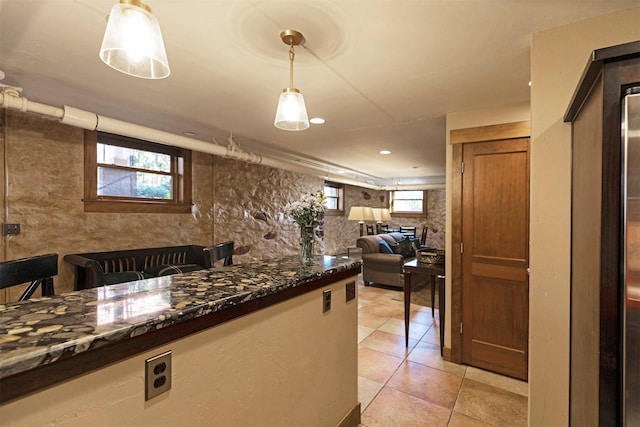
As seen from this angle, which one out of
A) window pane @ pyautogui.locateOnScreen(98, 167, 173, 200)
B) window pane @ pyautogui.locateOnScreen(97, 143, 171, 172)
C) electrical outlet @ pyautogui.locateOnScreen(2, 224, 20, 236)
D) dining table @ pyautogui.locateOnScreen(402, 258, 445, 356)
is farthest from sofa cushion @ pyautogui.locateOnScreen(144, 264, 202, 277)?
dining table @ pyautogui.locateOnScreen(402, 258, 445, 356)

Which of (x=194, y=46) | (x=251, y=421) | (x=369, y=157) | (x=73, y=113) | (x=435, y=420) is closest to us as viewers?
(x=251, y=421)

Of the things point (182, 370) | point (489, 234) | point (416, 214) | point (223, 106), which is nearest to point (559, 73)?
point (489, 234)

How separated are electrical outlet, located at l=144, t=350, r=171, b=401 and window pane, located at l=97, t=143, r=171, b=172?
3.38 m

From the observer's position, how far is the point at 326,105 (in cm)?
273

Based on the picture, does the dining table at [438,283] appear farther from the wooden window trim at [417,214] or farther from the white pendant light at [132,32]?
the wooden window trim at [417,214]

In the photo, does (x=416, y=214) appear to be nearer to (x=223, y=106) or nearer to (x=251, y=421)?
(x=223, y=106)

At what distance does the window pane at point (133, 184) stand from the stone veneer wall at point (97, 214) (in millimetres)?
250

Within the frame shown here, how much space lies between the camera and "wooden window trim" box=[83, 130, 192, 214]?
3.23m

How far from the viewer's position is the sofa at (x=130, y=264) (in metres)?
2.66

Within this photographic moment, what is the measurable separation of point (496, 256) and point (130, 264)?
381cm

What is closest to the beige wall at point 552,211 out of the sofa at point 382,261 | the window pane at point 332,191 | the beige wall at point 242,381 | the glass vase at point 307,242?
the beige wall at point 242,381

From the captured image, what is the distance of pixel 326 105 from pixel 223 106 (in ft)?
3.12

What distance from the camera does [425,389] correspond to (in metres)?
2.32

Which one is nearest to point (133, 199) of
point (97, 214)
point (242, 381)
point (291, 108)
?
point (97, 214)
